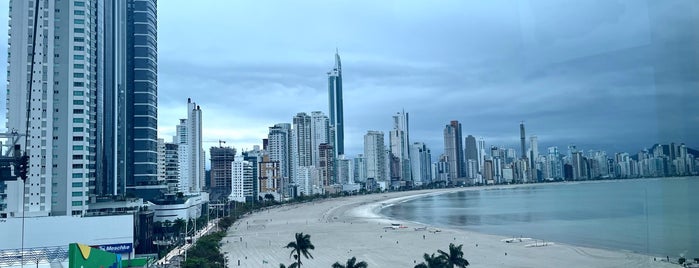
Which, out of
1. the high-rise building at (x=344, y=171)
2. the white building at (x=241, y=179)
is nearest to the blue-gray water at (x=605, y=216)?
the high-rise building at (x=344, y=171)

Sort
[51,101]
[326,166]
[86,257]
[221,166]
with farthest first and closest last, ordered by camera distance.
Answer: [326,166] < [221,166] < [51,101] < [86,257]

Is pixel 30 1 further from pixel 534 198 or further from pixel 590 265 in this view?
pixel 534 198

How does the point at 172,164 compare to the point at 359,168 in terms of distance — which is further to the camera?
the point at 359,168

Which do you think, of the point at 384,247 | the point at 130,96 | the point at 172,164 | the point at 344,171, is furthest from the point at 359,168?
the point at 384,247

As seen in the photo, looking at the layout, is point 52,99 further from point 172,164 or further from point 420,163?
point 420,163

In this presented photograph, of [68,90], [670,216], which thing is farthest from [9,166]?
[68,90]

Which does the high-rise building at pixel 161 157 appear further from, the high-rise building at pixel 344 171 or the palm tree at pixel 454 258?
the palm tree at pixel 454 258

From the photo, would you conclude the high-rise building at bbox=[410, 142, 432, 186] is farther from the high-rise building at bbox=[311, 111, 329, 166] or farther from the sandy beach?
the sandy beach
